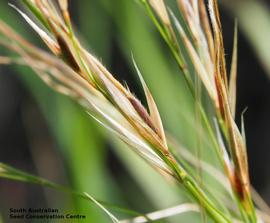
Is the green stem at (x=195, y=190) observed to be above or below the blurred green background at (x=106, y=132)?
below

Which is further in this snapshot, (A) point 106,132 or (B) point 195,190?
(A) point 106,132

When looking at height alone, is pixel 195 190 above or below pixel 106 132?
below

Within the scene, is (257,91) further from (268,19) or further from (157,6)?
(157,6)

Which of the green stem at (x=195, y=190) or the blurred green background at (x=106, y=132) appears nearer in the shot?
the green stem at (x=195, y=190)

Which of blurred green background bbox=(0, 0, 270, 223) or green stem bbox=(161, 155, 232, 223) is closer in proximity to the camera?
green stem bbox=(161, 155, 232, 223)

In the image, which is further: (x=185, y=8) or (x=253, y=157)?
(x=253, y=157)

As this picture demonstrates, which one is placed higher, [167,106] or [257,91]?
[257,91]

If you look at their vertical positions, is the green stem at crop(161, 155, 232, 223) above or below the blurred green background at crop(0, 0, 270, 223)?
below

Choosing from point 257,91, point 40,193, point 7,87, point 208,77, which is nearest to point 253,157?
point 257,91
